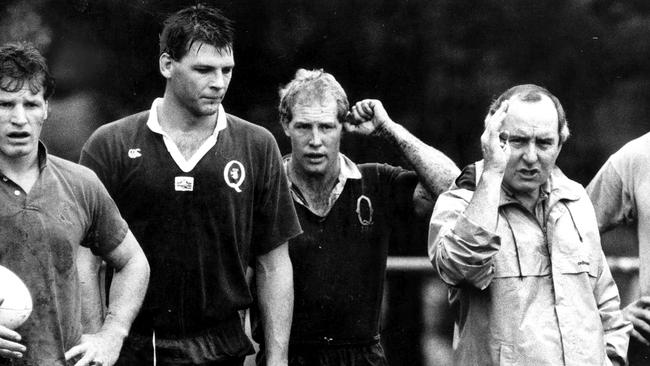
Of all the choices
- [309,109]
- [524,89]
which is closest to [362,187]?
[309,109]

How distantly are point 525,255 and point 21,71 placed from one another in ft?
5.86

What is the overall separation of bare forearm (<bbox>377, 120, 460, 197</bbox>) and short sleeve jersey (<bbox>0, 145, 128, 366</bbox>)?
1672 mm

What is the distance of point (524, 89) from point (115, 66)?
91.4 inches

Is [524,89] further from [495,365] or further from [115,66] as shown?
[115,66]

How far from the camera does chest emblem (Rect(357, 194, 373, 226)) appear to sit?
5.34 meters

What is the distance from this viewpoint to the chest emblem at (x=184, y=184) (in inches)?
187

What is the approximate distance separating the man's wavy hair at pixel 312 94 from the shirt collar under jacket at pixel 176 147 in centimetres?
57

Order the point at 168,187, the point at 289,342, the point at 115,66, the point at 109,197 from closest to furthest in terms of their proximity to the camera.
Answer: the point at 109,197, the point at 168,187, the point at 289,342, the point at 115,66

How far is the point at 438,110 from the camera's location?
6.54 metres

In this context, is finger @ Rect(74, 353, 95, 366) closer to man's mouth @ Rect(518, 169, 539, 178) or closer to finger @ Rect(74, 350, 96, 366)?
finger @ Rect(74, 350, 96, 366)

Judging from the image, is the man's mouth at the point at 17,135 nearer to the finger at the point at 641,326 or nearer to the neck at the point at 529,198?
the neck at the point at 529,198

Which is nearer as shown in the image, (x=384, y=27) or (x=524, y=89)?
(x=524, y=89)

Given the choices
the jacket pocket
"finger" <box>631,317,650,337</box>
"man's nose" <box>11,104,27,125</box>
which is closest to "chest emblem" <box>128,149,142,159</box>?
"man's nose" <box>11,104,27,125</box>

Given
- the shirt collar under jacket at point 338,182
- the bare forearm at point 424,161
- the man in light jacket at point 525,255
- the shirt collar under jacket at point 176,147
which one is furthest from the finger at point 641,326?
the shirt collar under jacket at point 176,147
